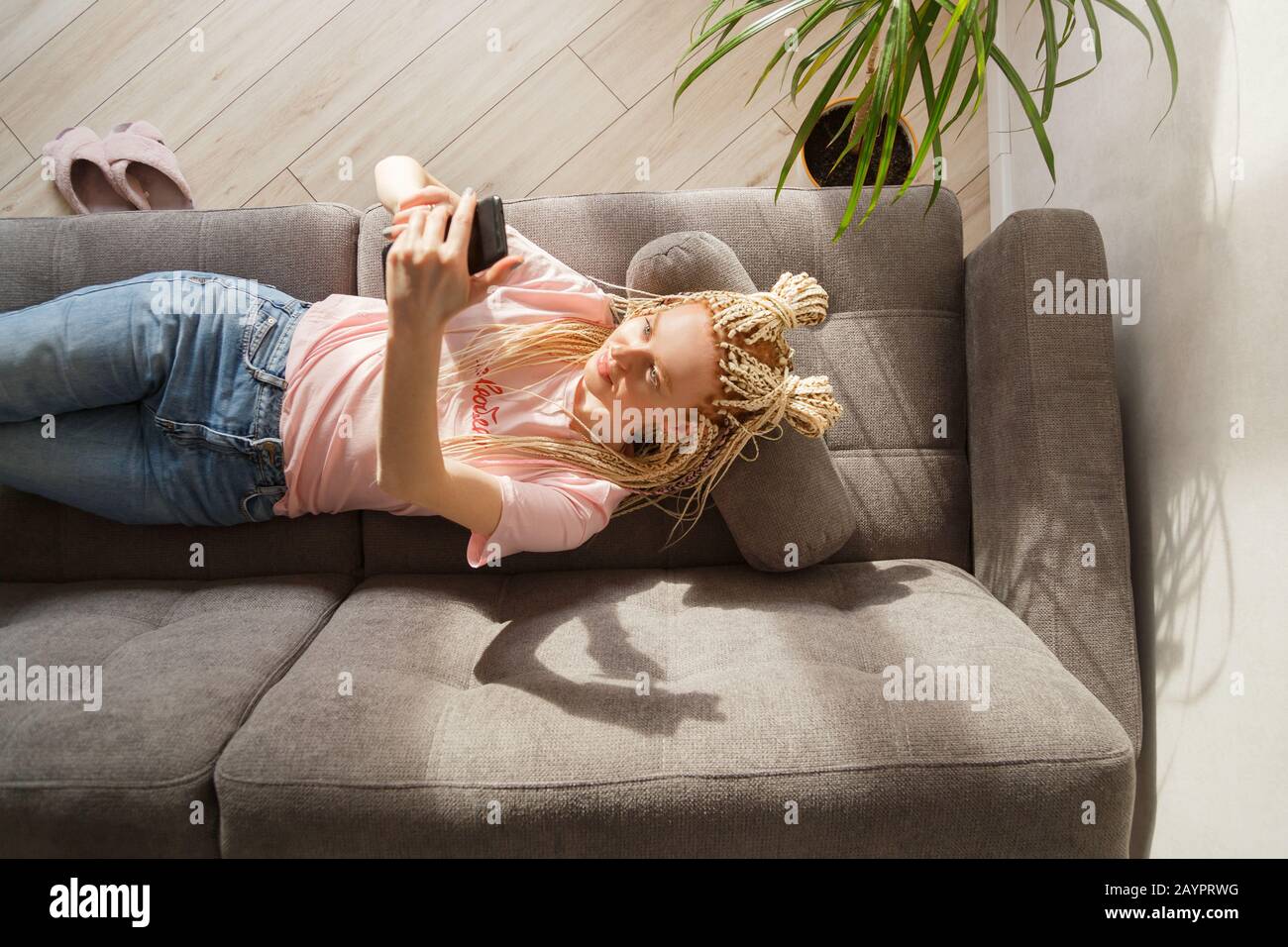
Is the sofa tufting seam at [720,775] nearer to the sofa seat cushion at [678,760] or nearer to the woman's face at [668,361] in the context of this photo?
the sofa seat cushion at [678,760]

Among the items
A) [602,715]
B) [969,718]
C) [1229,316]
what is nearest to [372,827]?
[602,715]

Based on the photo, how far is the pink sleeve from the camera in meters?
1.35

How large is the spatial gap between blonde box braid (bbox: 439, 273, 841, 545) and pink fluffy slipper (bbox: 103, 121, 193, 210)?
114 cm

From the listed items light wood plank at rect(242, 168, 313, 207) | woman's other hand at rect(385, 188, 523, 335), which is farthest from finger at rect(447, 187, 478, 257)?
Result: light wood plank at rect(242, 168, 313, 207)

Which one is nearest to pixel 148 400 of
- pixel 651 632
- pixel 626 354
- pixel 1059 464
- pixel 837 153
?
pixel 626 354

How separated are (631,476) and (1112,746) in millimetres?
859

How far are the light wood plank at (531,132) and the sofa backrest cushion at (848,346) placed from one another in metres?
0.58

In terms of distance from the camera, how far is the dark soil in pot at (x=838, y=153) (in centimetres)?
190

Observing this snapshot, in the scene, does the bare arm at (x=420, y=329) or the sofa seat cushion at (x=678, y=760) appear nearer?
the bare arm at (x=420, y=329)

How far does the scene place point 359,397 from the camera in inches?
59.0

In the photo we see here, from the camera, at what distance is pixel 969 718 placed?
1.22 m

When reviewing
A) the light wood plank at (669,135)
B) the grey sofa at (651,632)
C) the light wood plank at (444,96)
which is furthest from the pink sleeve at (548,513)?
the light wood plank at (444,96)

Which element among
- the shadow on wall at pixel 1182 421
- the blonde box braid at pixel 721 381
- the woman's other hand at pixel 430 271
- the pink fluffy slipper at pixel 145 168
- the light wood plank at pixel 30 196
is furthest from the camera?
the light wood plank at pixel 30 196
